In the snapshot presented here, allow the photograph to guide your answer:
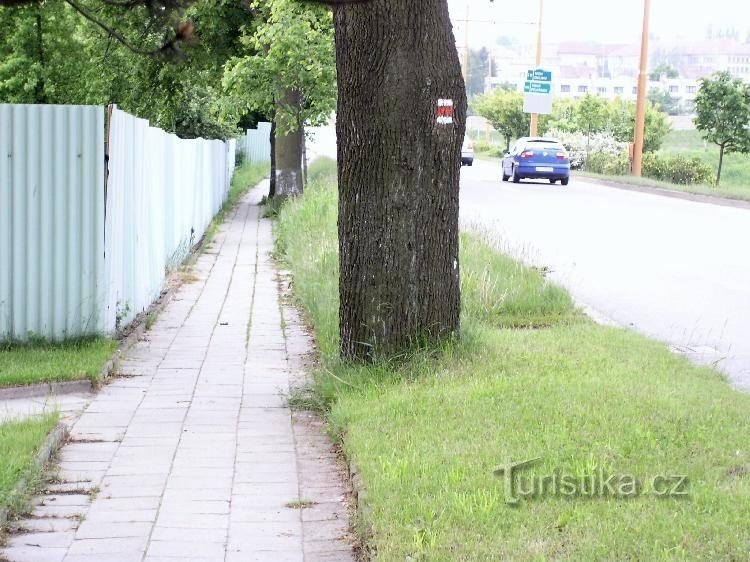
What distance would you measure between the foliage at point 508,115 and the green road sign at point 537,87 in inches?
566

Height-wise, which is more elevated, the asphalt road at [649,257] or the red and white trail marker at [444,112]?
the red and white trail marker at [444,112]

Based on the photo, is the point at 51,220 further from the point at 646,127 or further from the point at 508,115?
the point at 508,115

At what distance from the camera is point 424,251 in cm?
786

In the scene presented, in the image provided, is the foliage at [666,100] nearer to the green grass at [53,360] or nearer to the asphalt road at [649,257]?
the asphalt road at [649,257]

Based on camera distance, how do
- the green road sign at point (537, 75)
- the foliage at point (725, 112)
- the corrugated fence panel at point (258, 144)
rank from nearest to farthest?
the foliage at point (725, 112) → the corrugated fence panel at point (258, 144) → the green road sign at point (537, 75)

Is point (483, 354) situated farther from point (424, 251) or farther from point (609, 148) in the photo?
point (609, 148)

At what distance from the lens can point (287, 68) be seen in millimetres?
23297

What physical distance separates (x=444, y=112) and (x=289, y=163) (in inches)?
745

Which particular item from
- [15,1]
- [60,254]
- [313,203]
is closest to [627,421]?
[15,1]

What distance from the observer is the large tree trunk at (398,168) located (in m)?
7.74

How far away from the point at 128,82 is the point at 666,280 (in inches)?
697

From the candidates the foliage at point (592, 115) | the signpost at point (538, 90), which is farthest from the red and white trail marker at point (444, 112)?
the foliage at point (592, 115)

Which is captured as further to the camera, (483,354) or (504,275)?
(504,275)

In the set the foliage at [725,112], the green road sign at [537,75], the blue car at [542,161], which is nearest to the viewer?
the blue car at [542,161]
